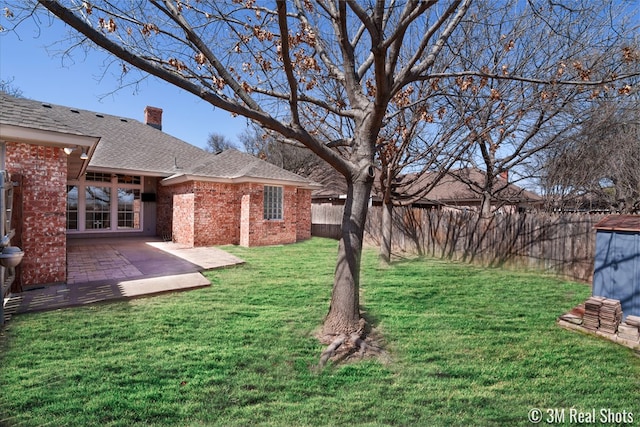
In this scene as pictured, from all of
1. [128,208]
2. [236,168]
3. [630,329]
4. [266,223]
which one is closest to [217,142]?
[128,208]

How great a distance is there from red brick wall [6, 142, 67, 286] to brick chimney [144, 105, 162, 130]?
14028 millimetres

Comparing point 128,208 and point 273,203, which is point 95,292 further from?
point 128,208

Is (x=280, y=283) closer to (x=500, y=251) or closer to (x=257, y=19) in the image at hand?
(x=257, y=19)

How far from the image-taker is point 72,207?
12602mm

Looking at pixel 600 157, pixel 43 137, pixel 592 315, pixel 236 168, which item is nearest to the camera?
pixel 592 315

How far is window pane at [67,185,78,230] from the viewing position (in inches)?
491

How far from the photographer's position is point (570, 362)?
3705 millimetres

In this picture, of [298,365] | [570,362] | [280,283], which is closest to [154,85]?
[280,283]

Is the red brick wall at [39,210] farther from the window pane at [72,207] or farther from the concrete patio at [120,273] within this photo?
the window pane at [72,207]

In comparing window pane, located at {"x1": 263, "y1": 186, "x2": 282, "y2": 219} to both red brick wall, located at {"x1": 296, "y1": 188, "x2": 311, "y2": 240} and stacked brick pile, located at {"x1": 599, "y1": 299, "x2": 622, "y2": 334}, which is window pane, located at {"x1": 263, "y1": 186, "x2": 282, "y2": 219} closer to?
red brick wall, located at {"x1": 296, "y1": 188, "x2": 311, "y2": 240}

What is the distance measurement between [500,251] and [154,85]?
10239mm

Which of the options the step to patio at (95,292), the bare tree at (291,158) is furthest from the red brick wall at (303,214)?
the bare tree at (291,158)

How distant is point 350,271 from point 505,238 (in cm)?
769

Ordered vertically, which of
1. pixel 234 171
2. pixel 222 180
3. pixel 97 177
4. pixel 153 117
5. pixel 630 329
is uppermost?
pixel 153 117
